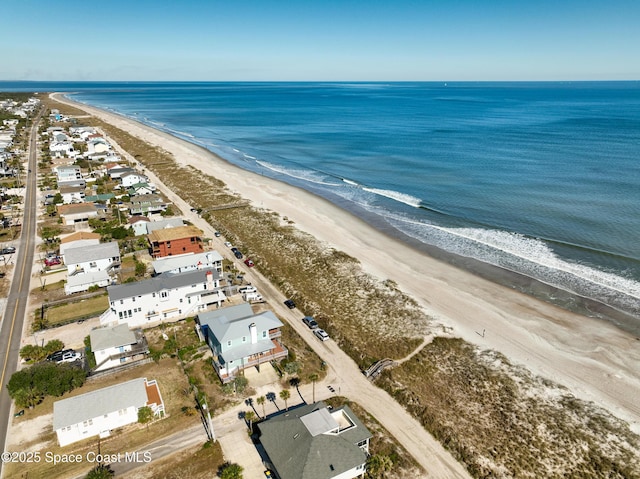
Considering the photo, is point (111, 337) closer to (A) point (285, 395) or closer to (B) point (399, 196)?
(A) point (285, 395)

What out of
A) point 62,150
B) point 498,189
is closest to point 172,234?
point 498,189

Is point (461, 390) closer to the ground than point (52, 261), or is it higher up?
closer to the ground

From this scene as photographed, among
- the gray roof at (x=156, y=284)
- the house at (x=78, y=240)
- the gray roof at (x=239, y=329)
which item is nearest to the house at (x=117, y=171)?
the house at (x=78, y=240)

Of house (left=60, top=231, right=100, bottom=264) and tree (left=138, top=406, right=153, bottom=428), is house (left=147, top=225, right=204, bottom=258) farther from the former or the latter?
tree (left=138, top=406, right=153, bottom=428)

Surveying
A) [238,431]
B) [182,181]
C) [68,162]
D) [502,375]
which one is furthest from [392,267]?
[68,162]

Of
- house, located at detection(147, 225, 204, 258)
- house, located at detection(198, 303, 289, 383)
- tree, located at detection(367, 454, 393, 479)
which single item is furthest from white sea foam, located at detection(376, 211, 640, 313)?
tree, located at detection(367, 454, 393, 479)

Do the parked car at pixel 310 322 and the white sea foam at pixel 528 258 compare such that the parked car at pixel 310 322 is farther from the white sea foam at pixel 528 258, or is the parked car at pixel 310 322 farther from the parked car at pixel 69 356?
the white sea foam at pixel 528 258
